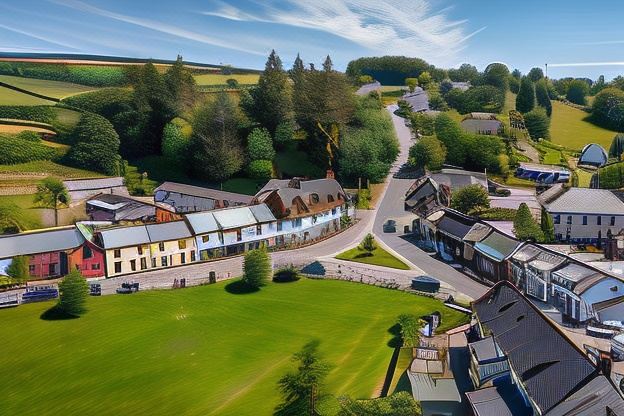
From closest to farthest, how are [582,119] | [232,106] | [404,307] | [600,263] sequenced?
1. [404,307]
2. [600,263]
3. [232,106]
4. [582,119]

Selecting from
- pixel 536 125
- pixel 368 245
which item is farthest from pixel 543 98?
pixel 368 245

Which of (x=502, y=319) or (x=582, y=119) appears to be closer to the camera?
(x=502, y=319)

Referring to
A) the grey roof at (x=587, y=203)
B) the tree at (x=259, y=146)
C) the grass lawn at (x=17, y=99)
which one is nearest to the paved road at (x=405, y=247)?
the grey roof at (x=587, y=203)

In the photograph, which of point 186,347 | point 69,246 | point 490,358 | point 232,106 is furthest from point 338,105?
point 490,358

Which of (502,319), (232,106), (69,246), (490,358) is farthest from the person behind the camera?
(232,106)

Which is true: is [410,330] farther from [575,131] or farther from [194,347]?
[575,131]

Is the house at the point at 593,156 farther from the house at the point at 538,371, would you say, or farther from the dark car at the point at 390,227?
the house at the point at 538,371

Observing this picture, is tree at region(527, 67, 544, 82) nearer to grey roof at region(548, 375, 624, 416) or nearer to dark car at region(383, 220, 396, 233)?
dark car at region(383, 220, 396, 233)

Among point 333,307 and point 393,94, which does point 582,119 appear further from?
point 333,307
